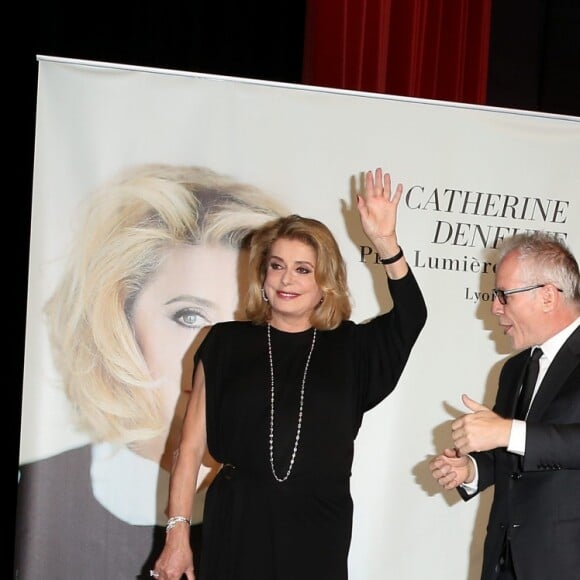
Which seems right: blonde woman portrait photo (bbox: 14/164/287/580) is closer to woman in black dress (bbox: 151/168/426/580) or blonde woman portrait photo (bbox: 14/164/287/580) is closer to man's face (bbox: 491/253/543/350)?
woman in black dress (bbox: 151/168/426/580)

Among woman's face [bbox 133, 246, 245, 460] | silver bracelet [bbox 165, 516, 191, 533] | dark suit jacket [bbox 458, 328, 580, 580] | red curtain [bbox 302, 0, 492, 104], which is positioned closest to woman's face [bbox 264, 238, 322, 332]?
woman's face [bbox 133, 246, 245, 460]

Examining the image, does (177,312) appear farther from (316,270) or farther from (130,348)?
(316,270)

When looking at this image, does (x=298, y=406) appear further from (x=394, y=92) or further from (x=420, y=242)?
(x=394, y=92)

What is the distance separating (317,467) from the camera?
3100 millimetres

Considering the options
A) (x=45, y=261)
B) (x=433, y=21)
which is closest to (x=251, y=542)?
(x=45, y=261)

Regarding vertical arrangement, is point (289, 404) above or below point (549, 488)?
above

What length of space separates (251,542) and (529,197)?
188 centimetres

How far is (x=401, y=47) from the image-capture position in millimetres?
4531

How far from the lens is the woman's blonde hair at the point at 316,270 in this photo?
325 cm

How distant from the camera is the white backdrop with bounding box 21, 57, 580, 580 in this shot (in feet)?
12.0

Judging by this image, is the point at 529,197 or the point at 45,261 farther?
the point at 529,197

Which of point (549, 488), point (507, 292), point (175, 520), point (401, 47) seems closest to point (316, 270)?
point (507, 292)

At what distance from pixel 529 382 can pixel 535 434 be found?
0.28 m

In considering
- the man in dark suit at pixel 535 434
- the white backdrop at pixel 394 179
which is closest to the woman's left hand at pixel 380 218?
the man in dark suit at pixel 535 434
